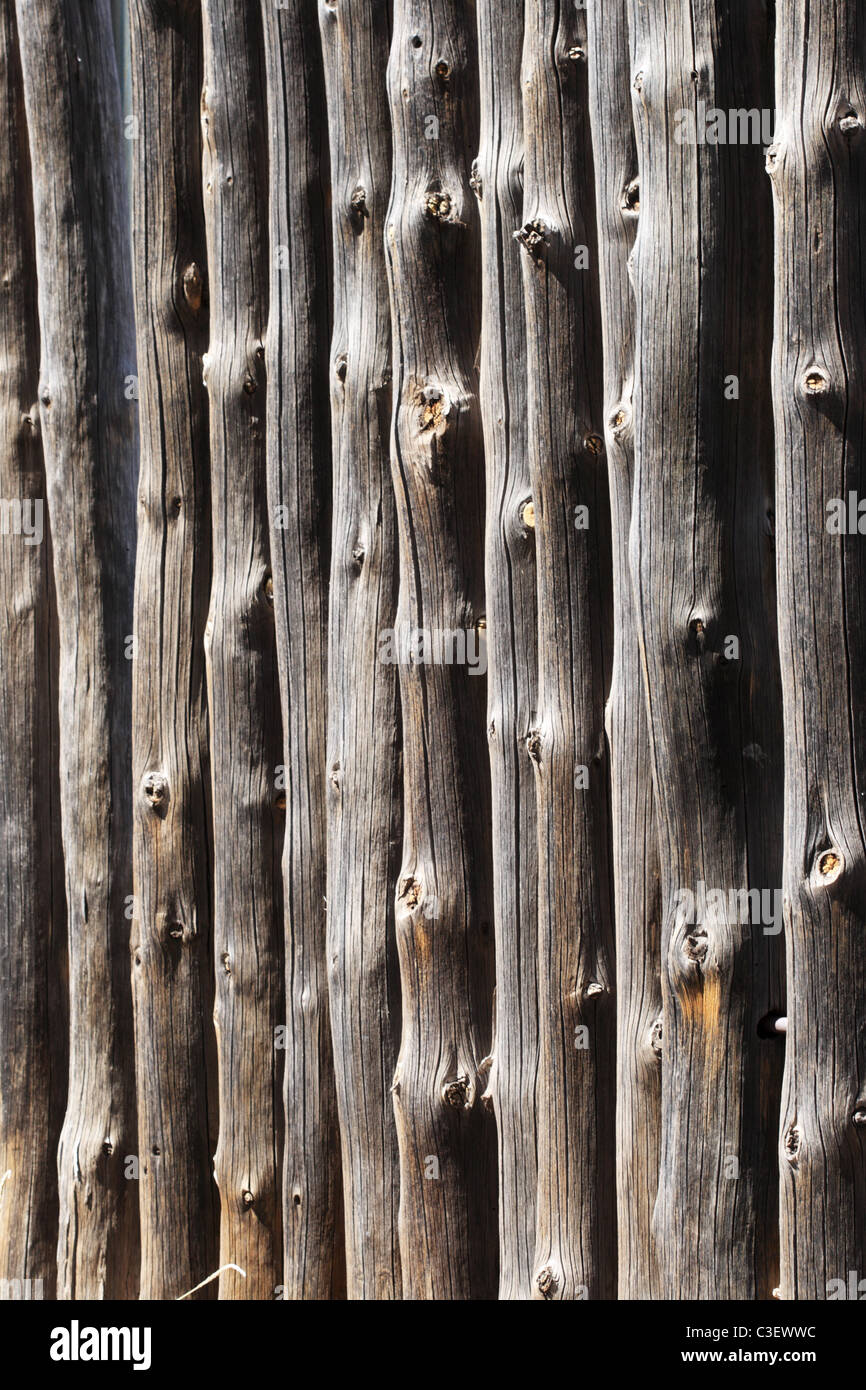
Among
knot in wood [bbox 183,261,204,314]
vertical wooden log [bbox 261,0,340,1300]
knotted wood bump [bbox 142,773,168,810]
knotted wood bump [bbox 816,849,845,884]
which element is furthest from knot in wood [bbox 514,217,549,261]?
knotted wood bump [bbox 142,773,168,810]

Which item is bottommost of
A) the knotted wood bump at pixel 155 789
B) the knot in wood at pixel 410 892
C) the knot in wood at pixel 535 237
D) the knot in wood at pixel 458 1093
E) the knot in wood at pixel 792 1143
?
the knot in wood at pixel 792 1143

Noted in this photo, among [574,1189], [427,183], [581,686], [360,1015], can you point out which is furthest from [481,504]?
[574,1189]

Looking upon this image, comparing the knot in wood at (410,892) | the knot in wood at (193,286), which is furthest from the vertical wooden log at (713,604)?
the knot in wood at (193,286)

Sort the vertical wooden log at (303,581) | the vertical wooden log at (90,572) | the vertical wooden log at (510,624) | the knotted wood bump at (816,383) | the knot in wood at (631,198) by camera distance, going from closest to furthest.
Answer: the knotted wood bump at (816,383), the knot in wood at (631,198), the vertical wooden log at (510,624), the vertical wooden log at (303,581), the vertical wooden log at (90,572)

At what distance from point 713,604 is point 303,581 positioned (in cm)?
95

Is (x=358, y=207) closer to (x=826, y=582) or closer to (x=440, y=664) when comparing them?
(x=440, y=664)

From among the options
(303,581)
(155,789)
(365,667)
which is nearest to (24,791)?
(155,789)

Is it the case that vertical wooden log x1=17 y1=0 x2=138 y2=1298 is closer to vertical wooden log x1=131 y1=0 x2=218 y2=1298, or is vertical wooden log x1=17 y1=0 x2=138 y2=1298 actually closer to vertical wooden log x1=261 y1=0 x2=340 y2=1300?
vertical wooden log x1=131 y1=0 x2=218 y2=1298

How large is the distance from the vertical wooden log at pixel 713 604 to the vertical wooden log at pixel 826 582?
0.10m

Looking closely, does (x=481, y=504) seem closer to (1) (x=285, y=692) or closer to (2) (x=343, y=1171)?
(1) (x=285, y=692)

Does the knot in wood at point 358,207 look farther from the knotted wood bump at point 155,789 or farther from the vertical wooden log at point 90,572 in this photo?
the knotted wood bump at point 155,789

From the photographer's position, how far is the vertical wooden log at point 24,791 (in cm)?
326

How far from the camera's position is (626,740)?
2309 mm

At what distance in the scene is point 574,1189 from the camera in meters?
2.38
